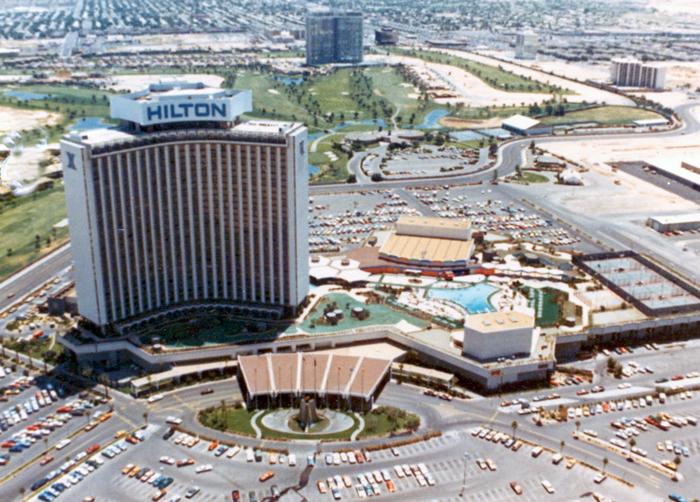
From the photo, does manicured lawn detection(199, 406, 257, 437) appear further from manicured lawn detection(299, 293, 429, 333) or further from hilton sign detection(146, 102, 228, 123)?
hilton sign detection(146, 102, 228, 123)

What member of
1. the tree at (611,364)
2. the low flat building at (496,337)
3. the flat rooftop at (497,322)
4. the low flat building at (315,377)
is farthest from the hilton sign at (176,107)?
the tree at (611,364)

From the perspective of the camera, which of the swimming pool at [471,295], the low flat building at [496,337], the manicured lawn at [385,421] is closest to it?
the manicured lawn at [385,421]

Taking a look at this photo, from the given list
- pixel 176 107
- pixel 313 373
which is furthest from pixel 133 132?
pixel 313 373

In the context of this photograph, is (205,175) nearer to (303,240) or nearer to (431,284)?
(303,240)

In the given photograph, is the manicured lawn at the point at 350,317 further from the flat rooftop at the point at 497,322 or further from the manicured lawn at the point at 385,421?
the manicured lawn at the point at 385,421

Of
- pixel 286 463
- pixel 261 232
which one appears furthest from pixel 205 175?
pixel 286 463
